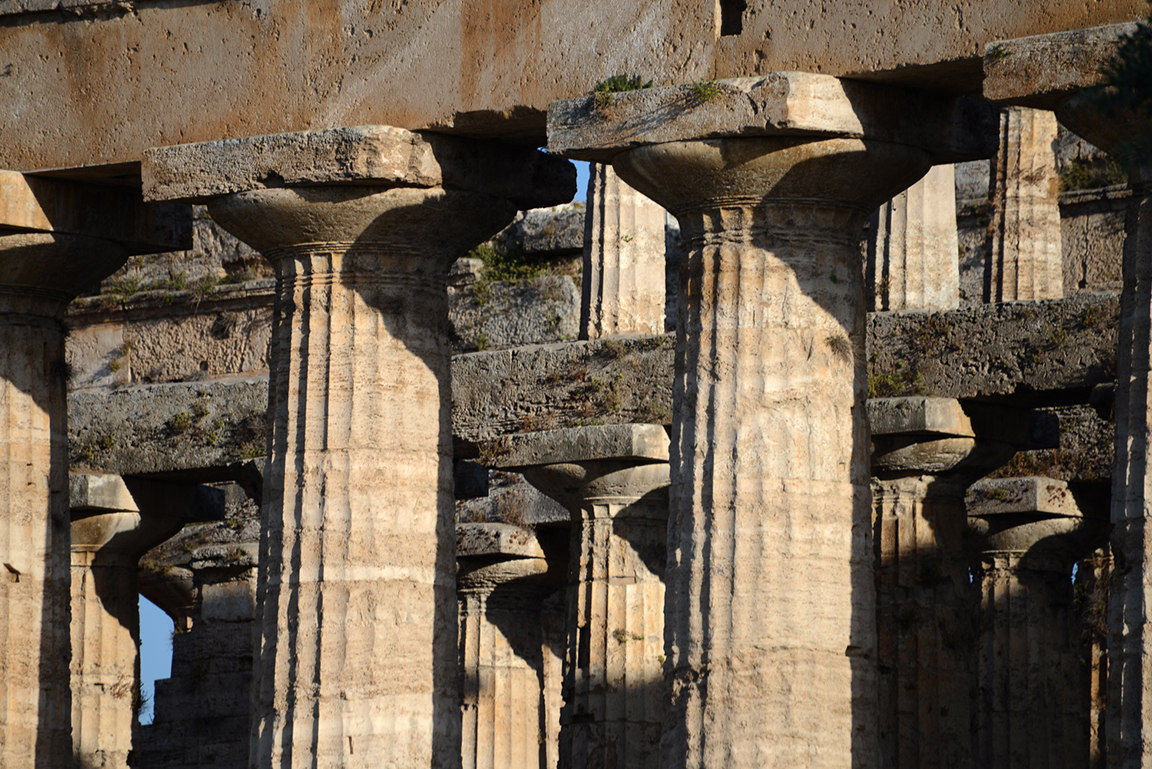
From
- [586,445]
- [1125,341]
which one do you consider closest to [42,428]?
[586,445]

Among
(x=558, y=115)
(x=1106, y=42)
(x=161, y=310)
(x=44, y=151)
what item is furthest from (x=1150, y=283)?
(x=161, y=310)

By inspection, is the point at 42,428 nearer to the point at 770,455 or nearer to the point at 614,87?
the point at 614,87

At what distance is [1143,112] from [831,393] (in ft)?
8.63

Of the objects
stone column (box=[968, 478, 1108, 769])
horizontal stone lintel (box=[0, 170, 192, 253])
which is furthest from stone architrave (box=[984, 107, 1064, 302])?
horizontal stone lintel (box=[0, 170, 192, 253])

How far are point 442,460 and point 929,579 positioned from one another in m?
4.51

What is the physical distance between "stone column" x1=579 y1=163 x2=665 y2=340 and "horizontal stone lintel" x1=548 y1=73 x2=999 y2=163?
9.19 metres

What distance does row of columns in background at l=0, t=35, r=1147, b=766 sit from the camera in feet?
41.1

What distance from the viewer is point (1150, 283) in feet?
38.5

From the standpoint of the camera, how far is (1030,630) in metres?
20.3

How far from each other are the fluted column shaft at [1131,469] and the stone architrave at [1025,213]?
10750 millimetres

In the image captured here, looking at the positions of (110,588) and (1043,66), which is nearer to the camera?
(1043,66)

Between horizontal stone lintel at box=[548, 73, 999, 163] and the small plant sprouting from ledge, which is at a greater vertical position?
the small plant sprouting from ledge

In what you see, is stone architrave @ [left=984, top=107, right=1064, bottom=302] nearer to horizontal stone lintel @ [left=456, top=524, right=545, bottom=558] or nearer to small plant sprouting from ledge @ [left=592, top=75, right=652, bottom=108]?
horizontal stone lintel @ [left=456, top=524, right=545, bottom=558]

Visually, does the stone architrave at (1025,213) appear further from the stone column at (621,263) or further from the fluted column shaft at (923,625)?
the fluted column shaft at (923,625)
